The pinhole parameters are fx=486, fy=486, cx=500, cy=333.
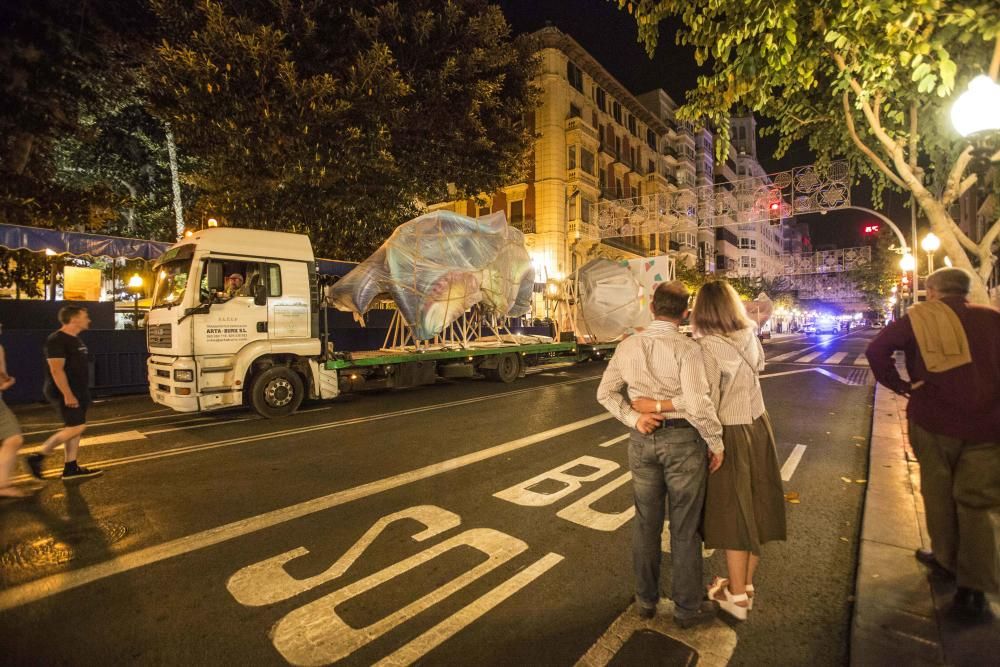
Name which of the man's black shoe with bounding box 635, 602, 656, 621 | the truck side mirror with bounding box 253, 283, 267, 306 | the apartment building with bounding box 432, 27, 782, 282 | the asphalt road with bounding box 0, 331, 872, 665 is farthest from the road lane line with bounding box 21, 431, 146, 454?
the apartment building with bounding box 432, 27, 782, 282

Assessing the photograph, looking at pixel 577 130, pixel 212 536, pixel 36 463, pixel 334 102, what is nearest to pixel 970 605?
pixel 212 536

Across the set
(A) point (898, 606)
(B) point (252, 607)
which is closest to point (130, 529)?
(B) point (252, 607)

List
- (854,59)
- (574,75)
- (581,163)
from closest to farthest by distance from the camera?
(854,59) → (581,163) → (574,75)

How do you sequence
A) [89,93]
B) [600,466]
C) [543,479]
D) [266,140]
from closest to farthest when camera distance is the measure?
[543,479], [600,466], [266,140], [89,93]

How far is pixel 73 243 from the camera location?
1193 centimetres

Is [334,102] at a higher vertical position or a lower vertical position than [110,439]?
higher

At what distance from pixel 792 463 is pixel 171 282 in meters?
10.1

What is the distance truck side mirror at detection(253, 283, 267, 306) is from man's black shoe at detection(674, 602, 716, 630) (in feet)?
27.2

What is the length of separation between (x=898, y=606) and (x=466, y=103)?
47.4 ft

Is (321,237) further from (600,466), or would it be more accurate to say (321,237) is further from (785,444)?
(785,444)

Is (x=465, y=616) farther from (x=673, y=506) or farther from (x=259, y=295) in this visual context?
(x=259, y=295)

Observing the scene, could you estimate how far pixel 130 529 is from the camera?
4227 millimetres

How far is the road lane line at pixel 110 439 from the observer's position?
7.13 meters

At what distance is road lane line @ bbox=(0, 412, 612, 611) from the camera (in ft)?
10.8
